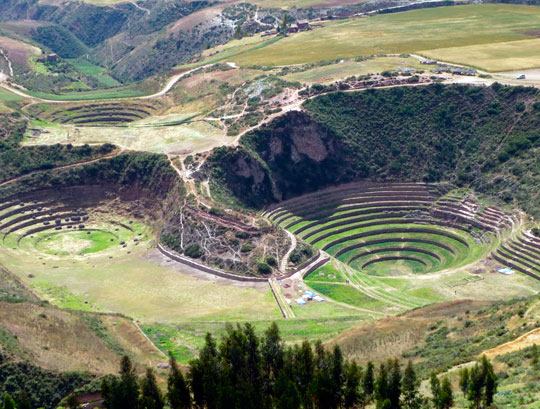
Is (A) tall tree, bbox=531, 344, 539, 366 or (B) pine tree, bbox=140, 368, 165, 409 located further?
(B) pine tree, bbox=140, 368, 165, 409

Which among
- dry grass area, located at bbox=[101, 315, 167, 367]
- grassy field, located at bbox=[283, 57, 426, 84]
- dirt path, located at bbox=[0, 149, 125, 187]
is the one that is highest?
grassy field, located at bbox=[283, 57, 426, 84]

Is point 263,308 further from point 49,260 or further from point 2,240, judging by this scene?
point 2,240

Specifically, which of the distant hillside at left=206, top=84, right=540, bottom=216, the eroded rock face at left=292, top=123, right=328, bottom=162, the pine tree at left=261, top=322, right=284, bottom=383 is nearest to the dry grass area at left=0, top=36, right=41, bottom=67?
the distant hillside at left=206, top=84, right=540, bottom=216

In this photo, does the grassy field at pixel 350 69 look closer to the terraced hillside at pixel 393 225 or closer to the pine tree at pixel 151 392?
the terraced hillside at pixel 393 225

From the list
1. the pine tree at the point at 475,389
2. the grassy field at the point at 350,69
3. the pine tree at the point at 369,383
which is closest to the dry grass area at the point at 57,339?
the pine tree at the point at 369,383

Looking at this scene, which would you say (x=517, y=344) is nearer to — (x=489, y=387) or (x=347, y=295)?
(x=489, y=387)

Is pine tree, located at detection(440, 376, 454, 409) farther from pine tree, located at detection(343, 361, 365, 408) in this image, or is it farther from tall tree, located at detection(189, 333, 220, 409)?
tall tree, located at detection(189, 333, 220, 409)
